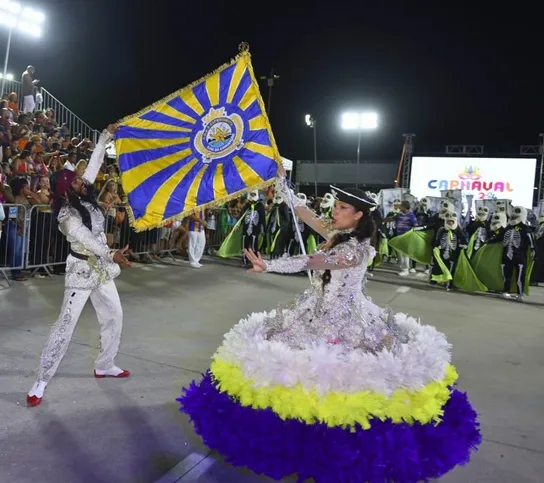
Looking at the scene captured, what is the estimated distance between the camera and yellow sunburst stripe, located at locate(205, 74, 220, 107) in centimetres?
386

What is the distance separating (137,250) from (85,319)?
5.08 m

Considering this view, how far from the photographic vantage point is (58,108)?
17609 millimetres

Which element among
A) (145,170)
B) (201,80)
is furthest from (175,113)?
(145,170)

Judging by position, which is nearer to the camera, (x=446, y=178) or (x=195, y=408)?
(x=195, y=408)

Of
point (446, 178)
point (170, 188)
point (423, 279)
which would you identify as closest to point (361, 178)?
point (446, 178)

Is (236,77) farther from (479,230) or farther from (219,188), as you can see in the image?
(479,230)

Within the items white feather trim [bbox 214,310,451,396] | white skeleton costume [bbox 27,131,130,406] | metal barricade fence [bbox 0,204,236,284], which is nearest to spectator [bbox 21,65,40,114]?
metal barricade fence [bbox 0,204,236,284]

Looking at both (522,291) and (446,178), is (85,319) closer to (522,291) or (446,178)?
(522,291)

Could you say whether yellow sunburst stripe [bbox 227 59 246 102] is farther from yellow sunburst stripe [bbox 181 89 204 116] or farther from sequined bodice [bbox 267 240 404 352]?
sequined bodice [bbox 267 240 404 352]

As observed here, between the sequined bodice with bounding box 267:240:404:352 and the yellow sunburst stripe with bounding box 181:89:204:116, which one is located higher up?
the yellow sunburst stripe with bounding box 181:89:204:116

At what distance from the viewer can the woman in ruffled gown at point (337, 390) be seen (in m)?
2.52

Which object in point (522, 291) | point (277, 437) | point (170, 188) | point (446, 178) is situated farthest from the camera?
→ point (446, 178)

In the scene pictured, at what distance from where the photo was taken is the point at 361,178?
91.6 feet

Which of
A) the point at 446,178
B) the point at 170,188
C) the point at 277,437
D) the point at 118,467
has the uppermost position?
the point at 446,178
